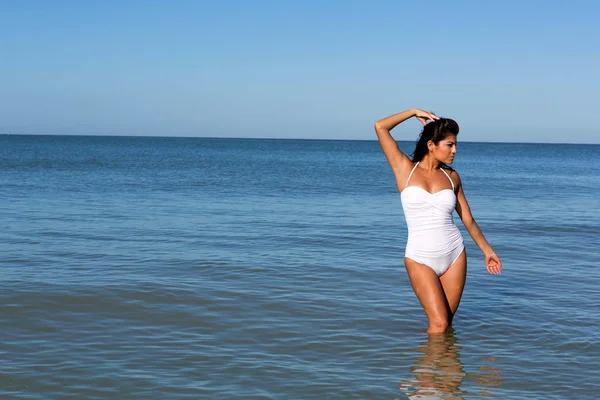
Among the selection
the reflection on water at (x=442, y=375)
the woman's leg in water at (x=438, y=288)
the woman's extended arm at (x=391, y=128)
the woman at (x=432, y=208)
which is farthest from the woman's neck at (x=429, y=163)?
the reflection on water at (x=442, y=375)

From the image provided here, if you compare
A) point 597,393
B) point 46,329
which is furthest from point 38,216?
point 597,393

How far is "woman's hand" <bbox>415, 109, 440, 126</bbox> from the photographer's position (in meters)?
5.86

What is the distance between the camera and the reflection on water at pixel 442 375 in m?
5.13

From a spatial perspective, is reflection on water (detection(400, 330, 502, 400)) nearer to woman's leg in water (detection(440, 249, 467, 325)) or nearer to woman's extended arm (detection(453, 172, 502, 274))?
woman's leg in water (detection(440, 249, 467, 325))

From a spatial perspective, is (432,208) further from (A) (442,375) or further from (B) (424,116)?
(A) (442,375)

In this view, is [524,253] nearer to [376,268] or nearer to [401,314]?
[376,268]

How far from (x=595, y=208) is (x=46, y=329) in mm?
17944

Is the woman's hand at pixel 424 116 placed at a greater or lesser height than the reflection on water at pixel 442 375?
greater

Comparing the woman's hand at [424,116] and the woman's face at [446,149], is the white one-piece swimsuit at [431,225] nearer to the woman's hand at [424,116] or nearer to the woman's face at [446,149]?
the woman's face at [446,149]

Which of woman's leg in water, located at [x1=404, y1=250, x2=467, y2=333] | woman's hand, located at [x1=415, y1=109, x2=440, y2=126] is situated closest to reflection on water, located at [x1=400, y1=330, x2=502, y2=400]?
woman's leg in water, located at [x1=404, y1=250, x2=467, y2=333]

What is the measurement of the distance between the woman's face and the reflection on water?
160 cm

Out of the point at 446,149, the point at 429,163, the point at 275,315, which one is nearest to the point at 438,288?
the point at 429,163

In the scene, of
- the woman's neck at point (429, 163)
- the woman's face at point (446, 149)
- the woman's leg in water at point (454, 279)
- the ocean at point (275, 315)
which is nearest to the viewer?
the ocean at point (275, 315)

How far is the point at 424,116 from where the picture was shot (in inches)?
234
